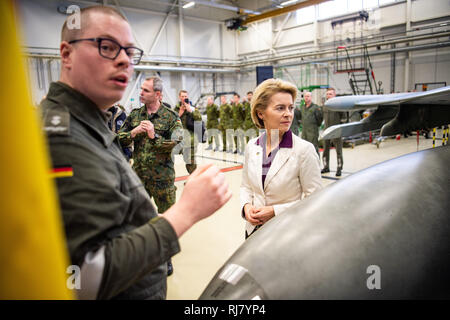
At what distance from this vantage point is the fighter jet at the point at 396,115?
274 cm

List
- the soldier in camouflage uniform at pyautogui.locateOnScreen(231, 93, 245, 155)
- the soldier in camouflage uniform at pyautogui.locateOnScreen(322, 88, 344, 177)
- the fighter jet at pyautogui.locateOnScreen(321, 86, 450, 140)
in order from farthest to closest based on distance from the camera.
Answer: the soldier in camouflage uniform at pyautogui.locateOnScreen(231, 93, 245, 155) → the soldier in camouflage uniform at pyautogui.locateOnScreen(322, 88, 344, 177) → the fighter jet at pyautogui.locateOnScreen(321, 86, 450, 140)

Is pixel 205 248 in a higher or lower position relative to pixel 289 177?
lower

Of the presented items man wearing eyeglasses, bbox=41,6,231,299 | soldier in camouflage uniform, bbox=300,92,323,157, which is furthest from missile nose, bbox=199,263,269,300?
soldier in camouflage uniform, bbox=300,92,323,157

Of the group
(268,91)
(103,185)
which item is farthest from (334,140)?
(103,185)

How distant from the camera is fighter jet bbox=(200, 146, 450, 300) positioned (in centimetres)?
98

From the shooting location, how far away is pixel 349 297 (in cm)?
102

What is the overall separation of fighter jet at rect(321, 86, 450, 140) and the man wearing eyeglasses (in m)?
2.14

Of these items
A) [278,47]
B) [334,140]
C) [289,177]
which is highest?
[278,47]

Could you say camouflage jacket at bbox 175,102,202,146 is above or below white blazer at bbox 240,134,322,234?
above

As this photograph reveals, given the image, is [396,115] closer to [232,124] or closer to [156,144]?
[156,144]

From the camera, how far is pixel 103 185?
712 mm

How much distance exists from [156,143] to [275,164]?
5.33ft

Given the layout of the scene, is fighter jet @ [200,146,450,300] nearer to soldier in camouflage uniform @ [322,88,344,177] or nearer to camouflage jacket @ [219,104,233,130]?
soldier in camouflage uniform @ [322,88,344,177]

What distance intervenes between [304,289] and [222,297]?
27 centimetres
